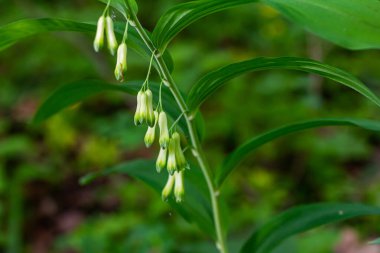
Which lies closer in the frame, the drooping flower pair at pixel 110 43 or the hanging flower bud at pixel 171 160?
the drooping flower pair at pixel 110 43

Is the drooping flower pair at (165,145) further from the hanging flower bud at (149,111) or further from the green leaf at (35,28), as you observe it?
the green leaf at (35,28)

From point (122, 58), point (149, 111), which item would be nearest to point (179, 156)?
point (149, 111)

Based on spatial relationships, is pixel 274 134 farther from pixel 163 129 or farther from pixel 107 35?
pixel 107 35

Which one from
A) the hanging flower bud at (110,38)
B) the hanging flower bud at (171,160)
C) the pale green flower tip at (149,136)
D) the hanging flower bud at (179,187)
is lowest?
the hanging flower bud at (179,187)

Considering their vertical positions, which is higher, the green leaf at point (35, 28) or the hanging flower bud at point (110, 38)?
the green leaf at point (35, 28)

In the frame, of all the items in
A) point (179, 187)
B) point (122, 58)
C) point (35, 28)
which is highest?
point (35, 28)

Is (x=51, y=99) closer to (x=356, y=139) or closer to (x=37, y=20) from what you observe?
(x=37, y=20)

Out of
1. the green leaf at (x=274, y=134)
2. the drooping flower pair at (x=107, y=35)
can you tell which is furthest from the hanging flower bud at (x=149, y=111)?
the green leaf at (x=274, y=134)
